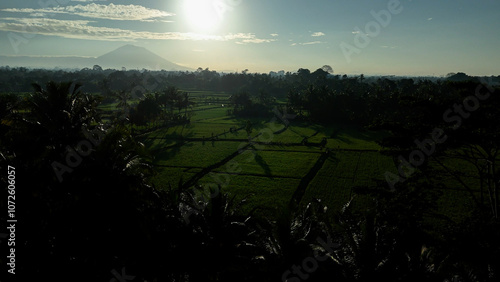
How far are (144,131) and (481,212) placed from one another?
5153 centimetres

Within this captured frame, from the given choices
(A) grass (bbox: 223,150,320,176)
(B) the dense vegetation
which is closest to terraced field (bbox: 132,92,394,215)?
(A) grass (bbox: 223,150,320,176)

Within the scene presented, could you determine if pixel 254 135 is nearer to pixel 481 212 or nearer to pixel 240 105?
pixel 240 105

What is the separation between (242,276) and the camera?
11.1 m

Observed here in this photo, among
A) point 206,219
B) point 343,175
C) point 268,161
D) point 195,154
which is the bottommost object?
point 195,154

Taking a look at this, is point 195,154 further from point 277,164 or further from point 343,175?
point 343,175

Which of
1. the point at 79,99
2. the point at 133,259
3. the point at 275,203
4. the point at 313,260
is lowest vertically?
the point at 275,203

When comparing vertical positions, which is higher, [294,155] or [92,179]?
[92,179]

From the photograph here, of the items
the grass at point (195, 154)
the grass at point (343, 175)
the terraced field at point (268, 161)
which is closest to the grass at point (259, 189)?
the terraced field at point (268, 161)

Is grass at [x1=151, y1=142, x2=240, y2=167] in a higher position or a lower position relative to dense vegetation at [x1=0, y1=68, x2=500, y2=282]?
lower

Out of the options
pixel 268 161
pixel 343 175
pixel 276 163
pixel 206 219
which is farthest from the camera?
pixel 268 161

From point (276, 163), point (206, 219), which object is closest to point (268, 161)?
point (276, 163)

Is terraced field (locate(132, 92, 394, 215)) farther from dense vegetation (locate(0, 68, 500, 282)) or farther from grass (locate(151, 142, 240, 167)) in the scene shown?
dense vegetation (locate(0, 68, 500, 282))

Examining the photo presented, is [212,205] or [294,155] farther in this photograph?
[294,155]

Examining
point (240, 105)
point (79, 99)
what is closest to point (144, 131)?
point (240, 105)
